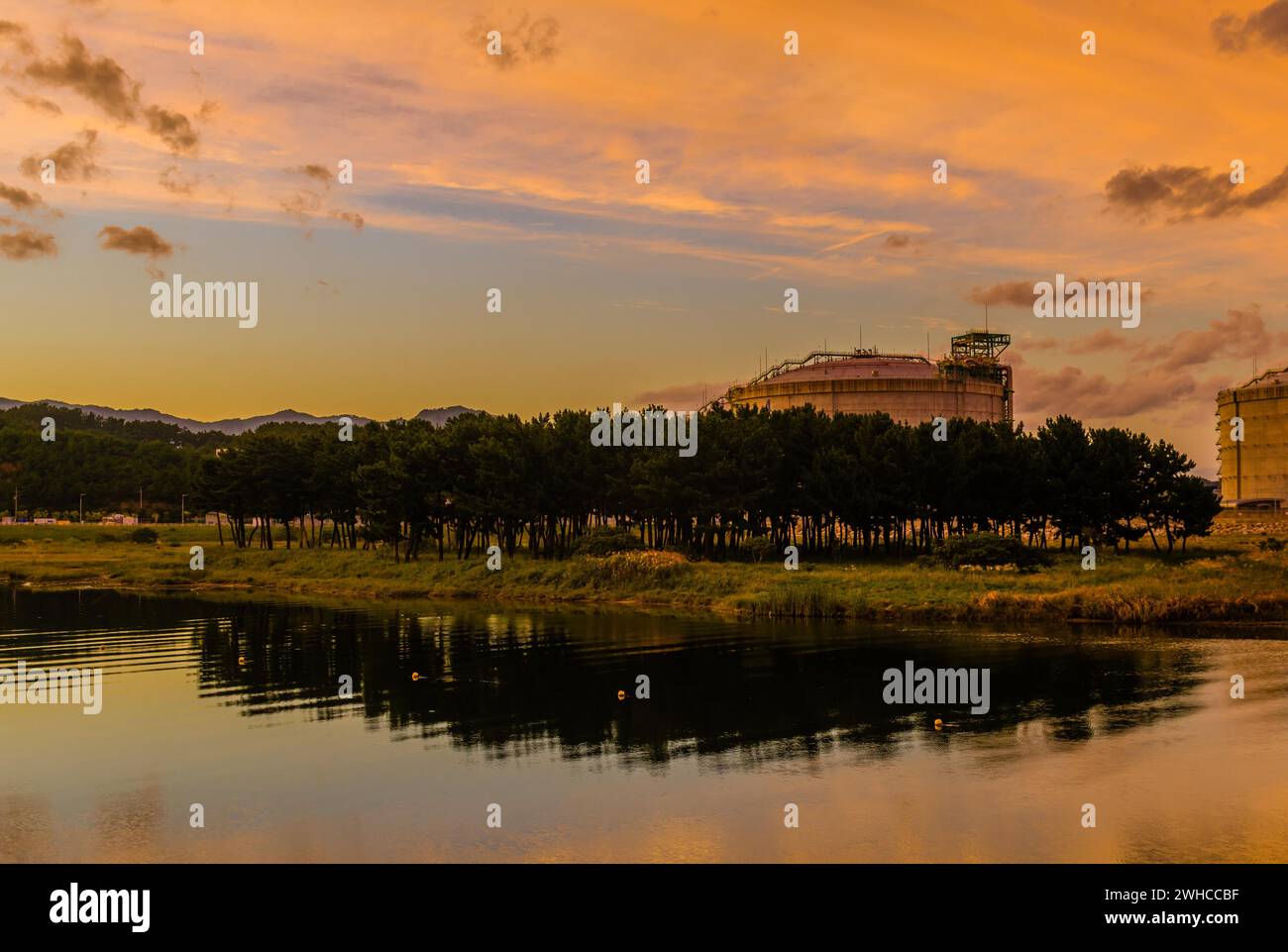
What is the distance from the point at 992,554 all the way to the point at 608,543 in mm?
32132

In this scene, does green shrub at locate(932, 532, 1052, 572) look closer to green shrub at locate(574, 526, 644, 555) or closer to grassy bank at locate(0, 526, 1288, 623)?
grassy bank at locate(0, 526, 1288, 623)

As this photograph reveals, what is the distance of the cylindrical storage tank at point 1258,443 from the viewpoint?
144 meters

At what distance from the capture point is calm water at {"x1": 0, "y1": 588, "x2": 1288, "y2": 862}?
23.3m

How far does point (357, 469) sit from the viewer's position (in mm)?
110250

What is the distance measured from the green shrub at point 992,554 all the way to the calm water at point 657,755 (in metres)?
21.9

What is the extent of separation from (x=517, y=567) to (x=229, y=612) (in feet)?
78.6

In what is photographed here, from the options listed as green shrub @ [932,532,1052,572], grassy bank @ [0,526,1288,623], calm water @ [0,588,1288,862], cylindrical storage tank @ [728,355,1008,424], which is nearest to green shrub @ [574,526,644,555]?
grassy bank @ [0,526,1288,623]

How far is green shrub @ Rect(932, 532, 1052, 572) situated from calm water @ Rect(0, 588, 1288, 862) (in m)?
21.9

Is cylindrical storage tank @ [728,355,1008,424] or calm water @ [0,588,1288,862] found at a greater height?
cylindrical storage tank @ [728,355,1008,424]

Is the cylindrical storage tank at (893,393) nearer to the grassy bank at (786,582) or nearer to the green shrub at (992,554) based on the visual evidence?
the grassy bank at (786,582)

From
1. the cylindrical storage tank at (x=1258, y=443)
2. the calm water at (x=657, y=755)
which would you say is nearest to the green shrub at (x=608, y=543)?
the calm water at (x=657, y=755)

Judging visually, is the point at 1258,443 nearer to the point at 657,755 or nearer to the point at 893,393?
the point at 893,393

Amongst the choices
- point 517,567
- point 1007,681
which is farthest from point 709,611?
point 1007,681
